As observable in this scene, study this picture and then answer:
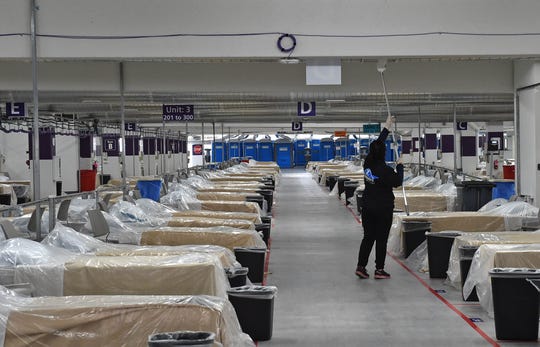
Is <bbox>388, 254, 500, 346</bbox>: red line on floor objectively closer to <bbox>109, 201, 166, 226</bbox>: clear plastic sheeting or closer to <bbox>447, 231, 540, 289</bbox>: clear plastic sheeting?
<bbox>447, 231, 540, 289</bbox>: clear plastic sheeting

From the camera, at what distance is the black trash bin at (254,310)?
5.33m

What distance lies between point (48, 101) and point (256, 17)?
273 inches

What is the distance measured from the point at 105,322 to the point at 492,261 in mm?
3578

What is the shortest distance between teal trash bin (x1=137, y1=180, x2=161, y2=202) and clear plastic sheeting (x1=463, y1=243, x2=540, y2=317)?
10952 mm

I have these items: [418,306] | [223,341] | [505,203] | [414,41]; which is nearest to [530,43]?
[414,41]

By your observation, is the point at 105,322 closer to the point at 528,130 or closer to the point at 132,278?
the point at 132,278

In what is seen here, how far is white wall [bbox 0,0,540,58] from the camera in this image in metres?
9.12

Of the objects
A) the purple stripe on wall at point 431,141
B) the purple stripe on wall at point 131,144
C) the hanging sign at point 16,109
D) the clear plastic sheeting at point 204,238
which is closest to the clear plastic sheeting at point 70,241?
the clear plastic sheeting at point 204,238

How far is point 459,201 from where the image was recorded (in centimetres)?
1209

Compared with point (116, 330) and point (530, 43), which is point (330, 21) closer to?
point (530, 43)

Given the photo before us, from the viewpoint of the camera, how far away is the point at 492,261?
6207mm

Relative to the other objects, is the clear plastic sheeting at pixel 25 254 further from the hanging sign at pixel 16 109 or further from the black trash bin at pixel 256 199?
the hanging sign at pixel 16 109

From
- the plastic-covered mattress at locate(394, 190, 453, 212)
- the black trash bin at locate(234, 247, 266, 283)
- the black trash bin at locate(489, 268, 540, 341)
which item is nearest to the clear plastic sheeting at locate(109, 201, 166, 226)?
the black trash bin at locate(234, 247, 266, 283)

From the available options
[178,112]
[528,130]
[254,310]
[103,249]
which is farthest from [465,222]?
[178,112]
